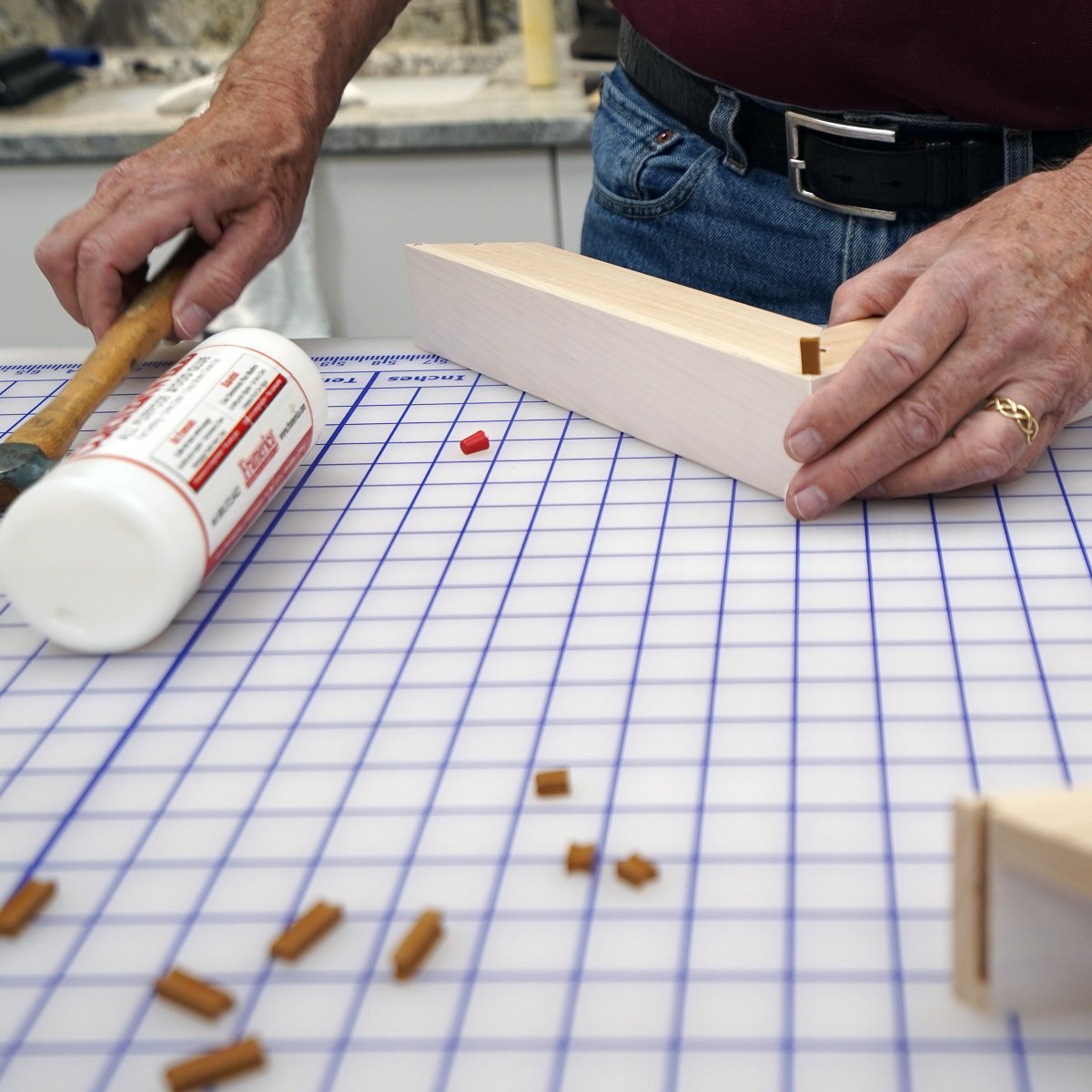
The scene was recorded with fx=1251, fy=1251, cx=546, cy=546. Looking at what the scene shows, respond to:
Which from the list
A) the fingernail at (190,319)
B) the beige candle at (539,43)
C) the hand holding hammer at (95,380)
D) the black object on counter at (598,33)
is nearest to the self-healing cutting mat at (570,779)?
the hand holding hammer at (95,380)

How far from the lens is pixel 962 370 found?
2.96 feet

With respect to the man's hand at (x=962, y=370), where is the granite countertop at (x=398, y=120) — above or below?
below

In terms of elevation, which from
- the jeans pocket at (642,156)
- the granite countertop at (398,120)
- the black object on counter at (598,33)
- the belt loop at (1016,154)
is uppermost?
the belt loop at (1016,154)

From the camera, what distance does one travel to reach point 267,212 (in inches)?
48.3

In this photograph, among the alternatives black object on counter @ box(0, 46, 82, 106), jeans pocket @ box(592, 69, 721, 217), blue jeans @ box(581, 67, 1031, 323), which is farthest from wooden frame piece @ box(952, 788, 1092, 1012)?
black object on counter @ box(0, 46, 82, 106)

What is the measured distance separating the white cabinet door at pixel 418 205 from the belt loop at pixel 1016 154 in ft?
3.69

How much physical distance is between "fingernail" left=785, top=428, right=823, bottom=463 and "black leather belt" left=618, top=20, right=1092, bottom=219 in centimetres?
40

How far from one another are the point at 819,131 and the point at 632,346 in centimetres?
32

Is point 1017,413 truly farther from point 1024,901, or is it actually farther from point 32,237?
point 32,237

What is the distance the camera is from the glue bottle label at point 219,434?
81 centimetres

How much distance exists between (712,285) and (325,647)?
0.74m

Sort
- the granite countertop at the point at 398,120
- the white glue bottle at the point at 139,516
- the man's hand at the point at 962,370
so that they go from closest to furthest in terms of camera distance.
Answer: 1. the white glue bottle at the point at 139,516
2. the man's hand at the point at 962,370
3. the granite countertop at the point at 398,120

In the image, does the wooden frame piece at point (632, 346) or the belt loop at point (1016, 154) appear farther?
the belt loop at point (1016, 154)

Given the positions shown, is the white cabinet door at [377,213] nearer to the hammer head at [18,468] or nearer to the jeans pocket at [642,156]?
the jeans pocket at [642,156]
